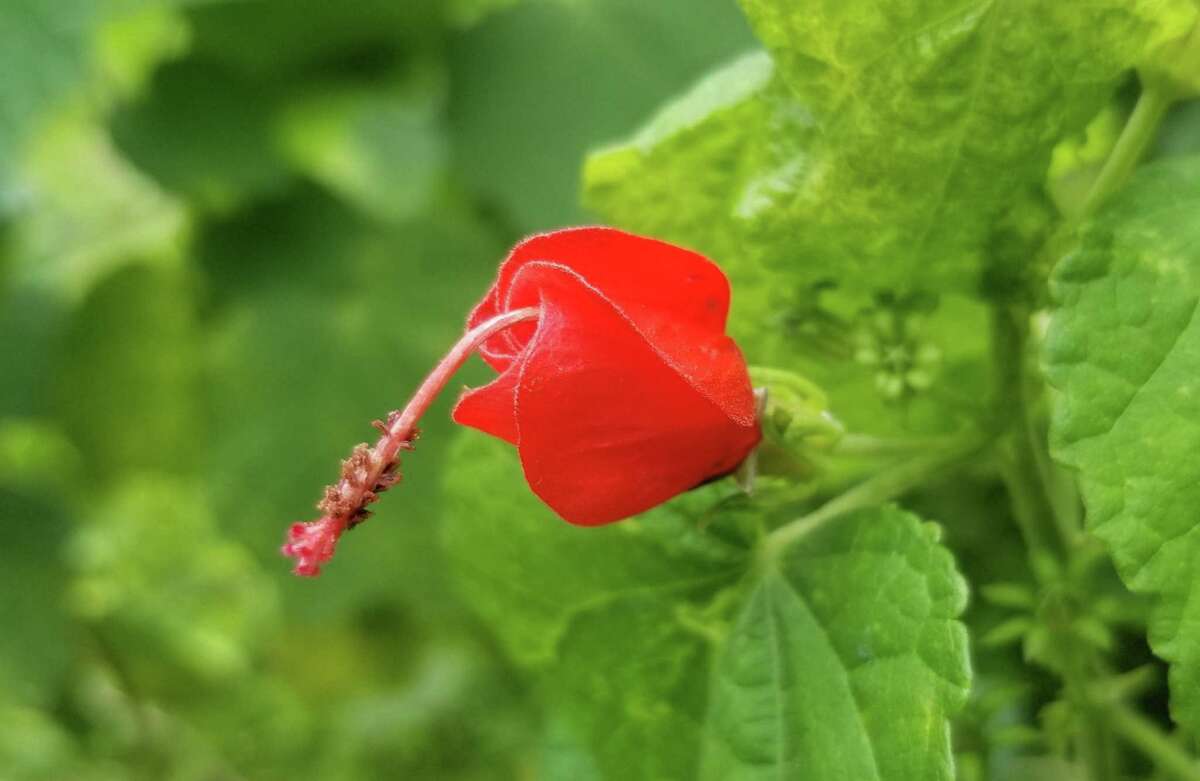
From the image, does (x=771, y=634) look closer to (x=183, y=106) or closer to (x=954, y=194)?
(x=954, y=194)

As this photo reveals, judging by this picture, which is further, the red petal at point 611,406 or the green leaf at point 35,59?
the green leaf at point 35,59

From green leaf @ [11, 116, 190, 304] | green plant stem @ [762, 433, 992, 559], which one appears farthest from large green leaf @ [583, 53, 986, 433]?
green leaf @ [11, 116, 190, 304]

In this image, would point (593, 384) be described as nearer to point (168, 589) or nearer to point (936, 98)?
point (936, 98)

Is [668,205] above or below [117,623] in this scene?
below

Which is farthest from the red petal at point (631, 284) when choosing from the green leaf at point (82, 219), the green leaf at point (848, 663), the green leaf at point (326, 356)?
the green leaf at point (82, 219)

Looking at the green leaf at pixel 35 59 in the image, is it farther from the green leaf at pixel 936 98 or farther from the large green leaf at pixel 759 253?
the green leaf at pixel 936 98

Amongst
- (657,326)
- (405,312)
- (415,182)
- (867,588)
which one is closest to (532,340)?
(657,326)
